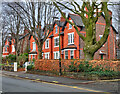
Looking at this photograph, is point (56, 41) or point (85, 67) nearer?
point (85, 67)

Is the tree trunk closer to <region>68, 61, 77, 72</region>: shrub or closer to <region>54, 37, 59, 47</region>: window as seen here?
<region>68, 61, 77, 72</region>: shrub

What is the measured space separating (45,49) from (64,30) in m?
8.49

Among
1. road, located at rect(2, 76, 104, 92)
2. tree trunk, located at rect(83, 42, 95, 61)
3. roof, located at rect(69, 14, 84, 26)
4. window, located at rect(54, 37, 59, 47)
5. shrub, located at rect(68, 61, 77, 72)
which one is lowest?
road, located at rect(2, 76, 104, 92)

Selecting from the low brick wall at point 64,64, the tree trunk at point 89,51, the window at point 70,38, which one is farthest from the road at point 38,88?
the window at point 70,38

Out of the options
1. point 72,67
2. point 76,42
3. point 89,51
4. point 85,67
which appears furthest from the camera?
point 76,42

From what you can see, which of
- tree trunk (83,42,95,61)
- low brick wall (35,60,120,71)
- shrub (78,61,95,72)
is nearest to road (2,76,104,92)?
shrub (78,61,95,72)

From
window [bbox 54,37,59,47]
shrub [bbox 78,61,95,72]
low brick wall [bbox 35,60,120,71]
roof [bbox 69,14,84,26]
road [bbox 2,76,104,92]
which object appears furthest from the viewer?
window [bbox 54,37,59,47]

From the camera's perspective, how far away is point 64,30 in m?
35.8

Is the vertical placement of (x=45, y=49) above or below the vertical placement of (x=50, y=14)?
below

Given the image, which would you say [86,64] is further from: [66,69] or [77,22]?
[77,22]

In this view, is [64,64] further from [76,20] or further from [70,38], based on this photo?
[76,20]

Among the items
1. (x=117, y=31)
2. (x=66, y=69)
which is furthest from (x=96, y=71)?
(x=117, y=31)

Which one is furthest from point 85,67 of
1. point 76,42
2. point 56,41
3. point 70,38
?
point 56,41

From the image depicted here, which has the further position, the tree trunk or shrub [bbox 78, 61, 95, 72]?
the tree trunk
